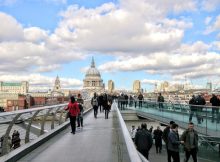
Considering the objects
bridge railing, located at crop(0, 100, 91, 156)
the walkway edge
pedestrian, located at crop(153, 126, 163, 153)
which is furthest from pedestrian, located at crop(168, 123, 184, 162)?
pedestrian, located at crop(153, 126, 163, 153)

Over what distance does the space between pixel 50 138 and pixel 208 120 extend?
7681 millimetres

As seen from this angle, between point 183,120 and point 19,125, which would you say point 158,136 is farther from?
point 19,125

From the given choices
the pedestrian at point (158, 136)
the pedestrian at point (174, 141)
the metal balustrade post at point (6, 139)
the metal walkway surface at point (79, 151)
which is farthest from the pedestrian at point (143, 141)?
the pedestrian at point (158, 136)

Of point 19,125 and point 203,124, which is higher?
point 19,125

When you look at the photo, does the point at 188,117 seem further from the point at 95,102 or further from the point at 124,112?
the point at 124,112

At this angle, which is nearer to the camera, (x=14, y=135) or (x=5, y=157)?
(x=5, y=157)

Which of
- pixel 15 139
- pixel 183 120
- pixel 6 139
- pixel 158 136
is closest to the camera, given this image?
pixel 6 139

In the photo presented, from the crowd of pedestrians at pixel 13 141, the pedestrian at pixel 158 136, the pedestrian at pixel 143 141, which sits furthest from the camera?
the pedestrian at pixel 158 136

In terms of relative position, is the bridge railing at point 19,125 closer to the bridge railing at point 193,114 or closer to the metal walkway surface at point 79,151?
the metal walkway surface at point 79,151

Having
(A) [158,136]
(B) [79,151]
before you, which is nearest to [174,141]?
(B) [79,151]

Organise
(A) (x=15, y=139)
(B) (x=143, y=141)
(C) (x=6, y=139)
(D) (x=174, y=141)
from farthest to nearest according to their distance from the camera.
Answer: (B) (x=143, y=141) → (D) (x=174, y=141) → (A) (x=15, y=139) → (C) (x=6, y=139)

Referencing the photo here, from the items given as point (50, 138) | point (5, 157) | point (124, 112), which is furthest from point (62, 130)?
point (124, 112)

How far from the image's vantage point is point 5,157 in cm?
920

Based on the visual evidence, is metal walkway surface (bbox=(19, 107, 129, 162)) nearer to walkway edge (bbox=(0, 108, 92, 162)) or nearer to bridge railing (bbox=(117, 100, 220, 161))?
walkway edge (bbox=(0, 108, 92, 162))
